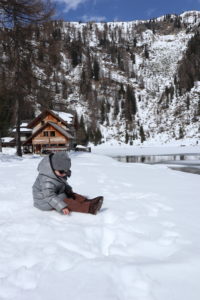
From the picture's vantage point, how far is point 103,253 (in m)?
2.60

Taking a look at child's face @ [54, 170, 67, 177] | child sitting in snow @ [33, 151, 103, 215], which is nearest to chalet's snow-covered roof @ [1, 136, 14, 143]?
child sitting in snow @ [33, 151, 103, 215]

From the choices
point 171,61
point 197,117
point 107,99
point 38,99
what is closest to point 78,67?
point 107,99

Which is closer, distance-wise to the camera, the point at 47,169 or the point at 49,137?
the point at 47,169

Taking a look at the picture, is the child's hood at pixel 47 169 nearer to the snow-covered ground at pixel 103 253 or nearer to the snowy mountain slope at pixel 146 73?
the snow-covered ground at pixel 103 253

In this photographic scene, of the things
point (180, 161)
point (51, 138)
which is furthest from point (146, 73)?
point (180, 161)

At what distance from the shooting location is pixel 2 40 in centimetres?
1434

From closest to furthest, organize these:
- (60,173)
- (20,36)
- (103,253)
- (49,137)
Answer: (103,253), (60,173), (20,36), (49,137)

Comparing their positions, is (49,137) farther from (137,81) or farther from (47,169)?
(137,81)

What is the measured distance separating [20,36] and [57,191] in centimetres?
1360

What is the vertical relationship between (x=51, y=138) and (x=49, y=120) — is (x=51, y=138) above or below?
below

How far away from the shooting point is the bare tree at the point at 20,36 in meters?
13.8

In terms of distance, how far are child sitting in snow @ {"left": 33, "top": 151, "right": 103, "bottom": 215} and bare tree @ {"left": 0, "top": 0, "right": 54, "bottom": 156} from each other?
40.8 ft

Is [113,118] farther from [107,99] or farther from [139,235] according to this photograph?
[139,235]

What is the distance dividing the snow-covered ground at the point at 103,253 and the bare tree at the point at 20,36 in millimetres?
12344
